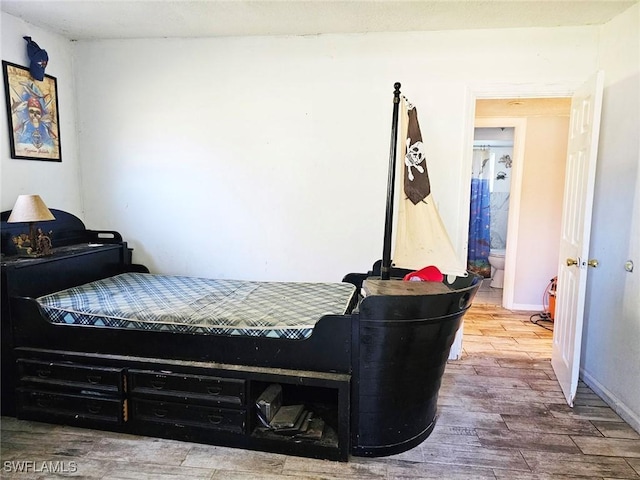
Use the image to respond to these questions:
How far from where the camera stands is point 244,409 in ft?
6.86

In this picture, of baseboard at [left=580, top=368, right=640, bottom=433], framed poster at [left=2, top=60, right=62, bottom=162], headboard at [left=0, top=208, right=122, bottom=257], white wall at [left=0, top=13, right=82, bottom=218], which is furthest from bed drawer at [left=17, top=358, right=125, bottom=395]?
baseboard at [left=580, top=368, right=640, bottom=433]

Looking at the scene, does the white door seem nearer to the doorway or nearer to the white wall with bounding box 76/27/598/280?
the white wall with bounding box 76/27/598/280

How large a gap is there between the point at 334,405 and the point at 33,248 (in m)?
2.10

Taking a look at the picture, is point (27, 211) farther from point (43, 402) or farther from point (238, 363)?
point (238, 363)

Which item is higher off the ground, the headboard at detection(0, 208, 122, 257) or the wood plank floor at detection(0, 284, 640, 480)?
the headboard at detection(0, 208, 122, 257)

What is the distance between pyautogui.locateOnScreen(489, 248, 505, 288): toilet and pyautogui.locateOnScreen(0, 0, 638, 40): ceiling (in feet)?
10.9

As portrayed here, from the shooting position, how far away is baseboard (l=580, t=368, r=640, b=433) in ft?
7.60

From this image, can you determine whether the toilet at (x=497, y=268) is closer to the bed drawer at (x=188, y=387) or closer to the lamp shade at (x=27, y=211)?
the bed drawer at (x=188, y=387)

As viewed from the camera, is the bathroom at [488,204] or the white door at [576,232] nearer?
the white door at [576,232]

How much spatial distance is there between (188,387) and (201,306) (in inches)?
16.9

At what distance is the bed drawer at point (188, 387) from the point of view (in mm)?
2090

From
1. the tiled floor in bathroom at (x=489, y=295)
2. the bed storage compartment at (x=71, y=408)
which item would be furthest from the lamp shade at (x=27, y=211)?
the tiled floor in bathroom at (x=489, y=295)

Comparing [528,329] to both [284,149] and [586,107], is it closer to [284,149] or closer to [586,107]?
[586,107]

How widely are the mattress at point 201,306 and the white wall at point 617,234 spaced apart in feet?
5.33
